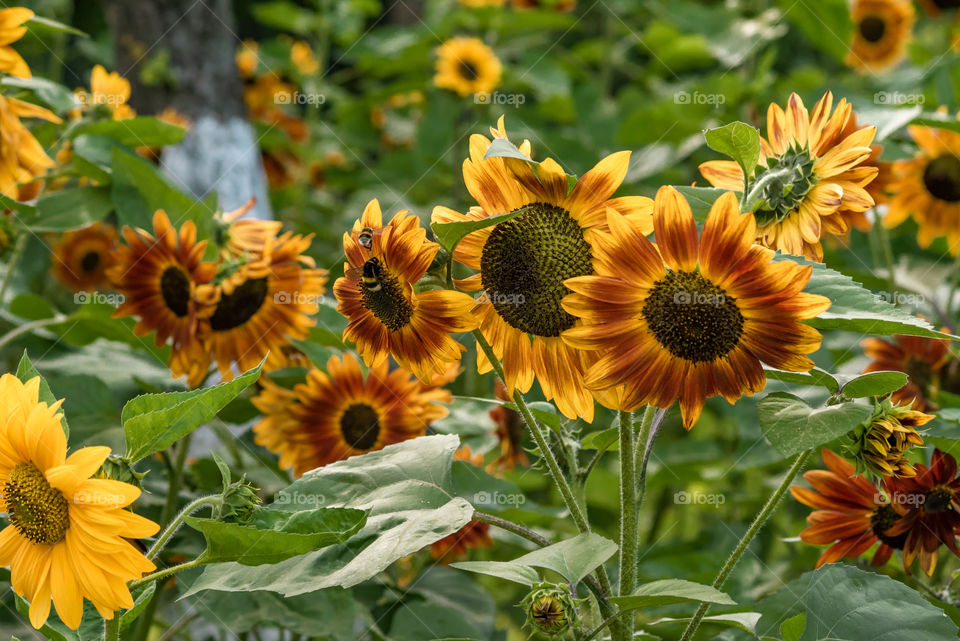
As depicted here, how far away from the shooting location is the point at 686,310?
579 millimetres

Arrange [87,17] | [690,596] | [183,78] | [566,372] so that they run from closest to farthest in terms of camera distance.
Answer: [690,596] < [566,372] < [183,78] < [87,17]

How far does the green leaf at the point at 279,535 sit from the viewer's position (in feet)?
1.85

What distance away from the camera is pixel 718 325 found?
1.88 ft

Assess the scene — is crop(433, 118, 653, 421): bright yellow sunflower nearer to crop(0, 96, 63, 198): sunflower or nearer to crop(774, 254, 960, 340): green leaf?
crop(774, 254, 960, 340): green leaf

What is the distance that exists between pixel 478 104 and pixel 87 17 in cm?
128

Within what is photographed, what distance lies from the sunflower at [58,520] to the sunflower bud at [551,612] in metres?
0.25

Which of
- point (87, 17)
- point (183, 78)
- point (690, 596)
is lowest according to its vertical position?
point (690, 596)

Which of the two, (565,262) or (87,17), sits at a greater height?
(87,17)

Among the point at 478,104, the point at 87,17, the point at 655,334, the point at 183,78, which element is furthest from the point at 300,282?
the point at 87,17

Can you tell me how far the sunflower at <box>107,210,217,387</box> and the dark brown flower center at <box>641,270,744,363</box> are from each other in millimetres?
556

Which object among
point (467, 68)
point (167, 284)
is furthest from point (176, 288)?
point (467, 68)

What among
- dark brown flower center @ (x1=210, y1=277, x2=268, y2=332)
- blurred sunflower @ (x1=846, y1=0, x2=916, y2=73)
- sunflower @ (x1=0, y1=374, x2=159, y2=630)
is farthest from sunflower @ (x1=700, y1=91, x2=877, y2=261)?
blurred sunflower @ (x1=846, y1=0, x2=916, y2=73)

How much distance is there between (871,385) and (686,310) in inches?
6.0

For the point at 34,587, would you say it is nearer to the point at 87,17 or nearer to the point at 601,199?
the point at 601,199
